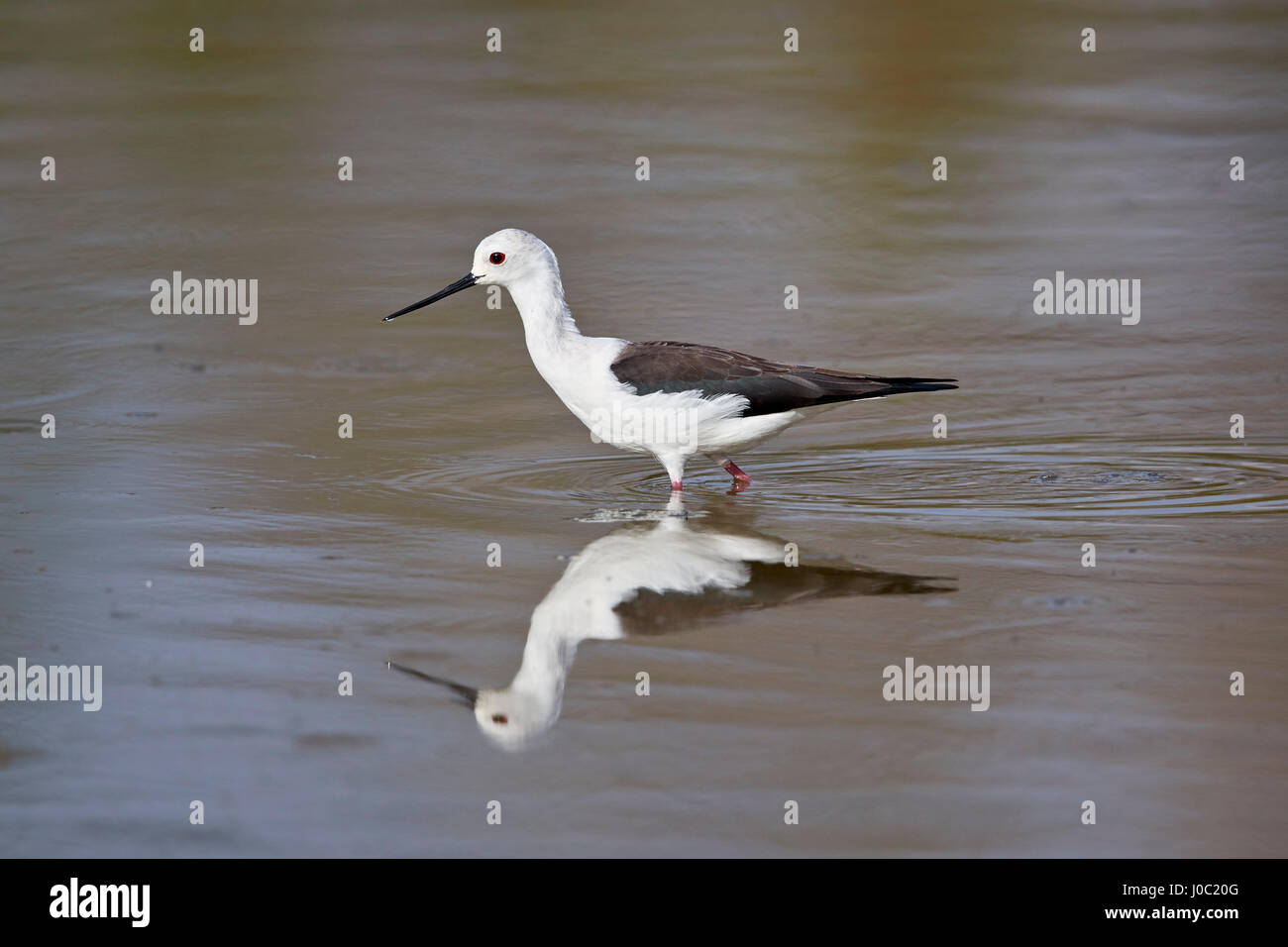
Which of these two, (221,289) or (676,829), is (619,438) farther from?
(221,289)

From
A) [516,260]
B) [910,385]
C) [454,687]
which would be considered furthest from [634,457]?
[454,687]

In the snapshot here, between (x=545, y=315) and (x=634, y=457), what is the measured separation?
1.20 meters

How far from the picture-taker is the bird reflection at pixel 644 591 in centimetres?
600

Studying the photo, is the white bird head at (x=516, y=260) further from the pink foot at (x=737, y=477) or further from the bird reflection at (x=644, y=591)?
the bird reflection at (x=644, y=591)

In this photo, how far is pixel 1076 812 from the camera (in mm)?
5137

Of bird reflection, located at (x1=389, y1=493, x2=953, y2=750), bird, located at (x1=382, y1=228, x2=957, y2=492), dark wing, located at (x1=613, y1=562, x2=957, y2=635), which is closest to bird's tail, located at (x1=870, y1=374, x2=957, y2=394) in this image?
bird, located at (x1=382, y1=228, x2=957, y2=492)

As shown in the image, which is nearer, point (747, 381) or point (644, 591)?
point (644, 591)

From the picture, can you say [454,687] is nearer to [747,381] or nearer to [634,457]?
[747,381]

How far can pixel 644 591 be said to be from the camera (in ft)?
23.2

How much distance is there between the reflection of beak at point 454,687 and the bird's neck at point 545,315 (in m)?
2.74

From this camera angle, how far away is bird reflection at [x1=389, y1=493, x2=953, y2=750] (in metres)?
6.00

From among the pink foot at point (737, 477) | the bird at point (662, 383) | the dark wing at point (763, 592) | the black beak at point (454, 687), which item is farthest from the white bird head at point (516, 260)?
the black beak at point (454, 687)

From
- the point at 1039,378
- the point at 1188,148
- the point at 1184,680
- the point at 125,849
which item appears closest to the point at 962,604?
the point at 1184,680

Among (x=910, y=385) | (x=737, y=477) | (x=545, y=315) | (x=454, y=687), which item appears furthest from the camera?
(x=737, y=477)
